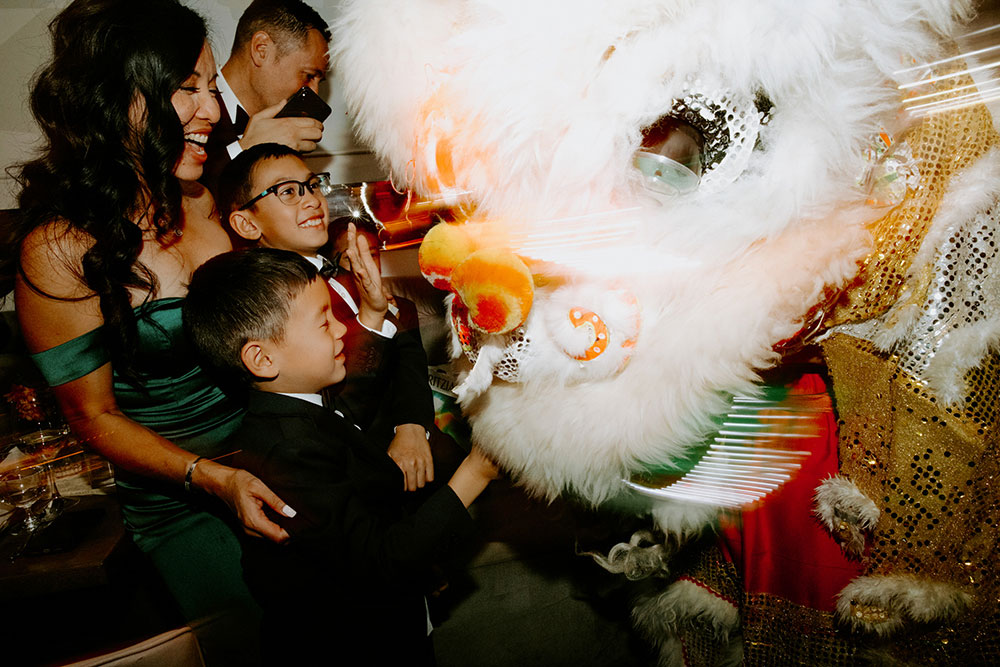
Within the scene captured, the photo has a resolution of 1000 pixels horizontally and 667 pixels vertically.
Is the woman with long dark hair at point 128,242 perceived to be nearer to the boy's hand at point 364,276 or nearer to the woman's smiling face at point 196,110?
the woman's smiling face at point 196,110

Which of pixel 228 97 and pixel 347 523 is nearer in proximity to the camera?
pixel 347 523

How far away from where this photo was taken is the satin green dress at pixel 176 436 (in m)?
0.77

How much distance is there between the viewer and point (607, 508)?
753mm

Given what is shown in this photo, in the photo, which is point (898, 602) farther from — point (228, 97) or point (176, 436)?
point (228, 97)

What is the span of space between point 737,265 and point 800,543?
43 centimetres

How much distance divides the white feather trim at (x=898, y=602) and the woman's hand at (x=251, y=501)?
32.1 inches

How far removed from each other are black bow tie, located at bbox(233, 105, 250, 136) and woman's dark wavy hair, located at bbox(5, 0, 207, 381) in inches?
7.3

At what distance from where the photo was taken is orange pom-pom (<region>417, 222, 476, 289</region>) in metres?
0.57

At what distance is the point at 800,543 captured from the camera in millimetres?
656

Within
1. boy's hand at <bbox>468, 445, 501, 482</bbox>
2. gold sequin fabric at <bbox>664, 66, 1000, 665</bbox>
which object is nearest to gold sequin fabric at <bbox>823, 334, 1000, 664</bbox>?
gold sequin fabric at <bbox>664, 66, 1000, 665</bbox>

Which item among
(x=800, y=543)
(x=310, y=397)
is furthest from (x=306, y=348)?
(x=800, y=543)

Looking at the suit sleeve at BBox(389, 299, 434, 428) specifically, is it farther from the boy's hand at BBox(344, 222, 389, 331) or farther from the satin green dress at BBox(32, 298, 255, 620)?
the satin green dress at BBox(32, 298, 255, 620)

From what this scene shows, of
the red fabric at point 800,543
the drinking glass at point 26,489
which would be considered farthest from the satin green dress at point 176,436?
the red fabric at point 800,543

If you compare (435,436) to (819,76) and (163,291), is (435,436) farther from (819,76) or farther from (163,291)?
(819,76)
